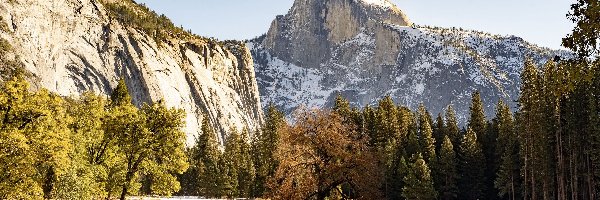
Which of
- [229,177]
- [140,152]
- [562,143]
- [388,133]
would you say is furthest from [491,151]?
[140,152]

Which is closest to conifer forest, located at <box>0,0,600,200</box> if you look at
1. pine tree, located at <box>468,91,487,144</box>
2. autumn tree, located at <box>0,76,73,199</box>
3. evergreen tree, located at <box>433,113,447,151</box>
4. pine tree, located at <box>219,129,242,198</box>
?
autumn tree, located at <box>0,76,73,199</box>

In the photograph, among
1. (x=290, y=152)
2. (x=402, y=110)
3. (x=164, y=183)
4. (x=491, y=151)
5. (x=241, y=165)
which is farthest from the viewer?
(x=241, y=165)

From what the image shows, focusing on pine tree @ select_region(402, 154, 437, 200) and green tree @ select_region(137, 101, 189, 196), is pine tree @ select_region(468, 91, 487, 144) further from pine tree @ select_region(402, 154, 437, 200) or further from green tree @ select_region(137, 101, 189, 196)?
green tree @ select_region(137, 101, 189, 196)

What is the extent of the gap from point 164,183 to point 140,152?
3.05 meters

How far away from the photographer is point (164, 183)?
131ft

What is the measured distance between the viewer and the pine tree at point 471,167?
75312 mm

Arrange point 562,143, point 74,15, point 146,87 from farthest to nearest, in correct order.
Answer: point 146,87 → point 74,15 → point 562,143

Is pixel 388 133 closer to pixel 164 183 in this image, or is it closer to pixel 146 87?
pixel 164 183

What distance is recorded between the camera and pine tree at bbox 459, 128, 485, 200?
247ft

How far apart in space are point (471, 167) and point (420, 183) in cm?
1214

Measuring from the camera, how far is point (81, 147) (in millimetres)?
37594

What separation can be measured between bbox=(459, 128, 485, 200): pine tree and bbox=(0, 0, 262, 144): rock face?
7373 cm

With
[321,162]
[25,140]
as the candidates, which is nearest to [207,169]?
[321,162]

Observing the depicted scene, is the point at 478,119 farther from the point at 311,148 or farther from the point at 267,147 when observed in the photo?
the point at 311,148
